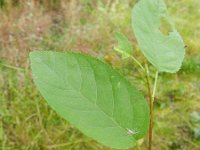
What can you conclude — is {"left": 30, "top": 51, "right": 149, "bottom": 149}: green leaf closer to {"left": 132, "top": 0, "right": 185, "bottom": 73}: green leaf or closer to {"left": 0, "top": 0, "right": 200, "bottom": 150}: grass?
{"left": 132, "top": 0, "right": 185, "bottom": 73}: green leaf

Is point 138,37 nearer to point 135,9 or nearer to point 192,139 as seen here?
point 135,9

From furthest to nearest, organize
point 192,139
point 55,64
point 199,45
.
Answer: point 199,45, point 192,139, point 55,64

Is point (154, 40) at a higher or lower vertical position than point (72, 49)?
higher

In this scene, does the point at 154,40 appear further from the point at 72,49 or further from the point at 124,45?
the point at 72,49

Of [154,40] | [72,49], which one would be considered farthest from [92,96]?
[72,49]

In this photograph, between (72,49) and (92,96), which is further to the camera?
(72,49)

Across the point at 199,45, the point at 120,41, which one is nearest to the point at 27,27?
the point at 199,45

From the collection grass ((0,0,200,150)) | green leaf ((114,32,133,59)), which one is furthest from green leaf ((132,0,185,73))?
grass ((0,0,200,150))
